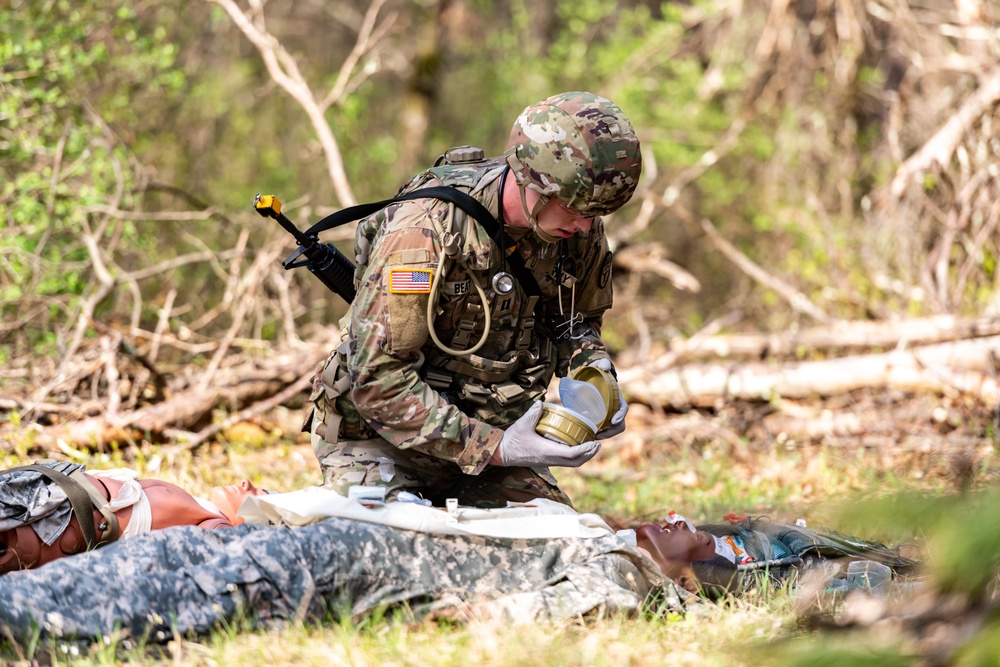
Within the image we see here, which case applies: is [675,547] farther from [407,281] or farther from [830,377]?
[830,377]

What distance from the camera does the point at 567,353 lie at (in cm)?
415

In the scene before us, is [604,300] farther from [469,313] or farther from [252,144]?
[252,144]

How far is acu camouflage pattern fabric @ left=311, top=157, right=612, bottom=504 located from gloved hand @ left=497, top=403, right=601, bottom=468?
0.23 ft

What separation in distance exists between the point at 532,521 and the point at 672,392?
3.70 m

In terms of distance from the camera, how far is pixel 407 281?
11.3ft

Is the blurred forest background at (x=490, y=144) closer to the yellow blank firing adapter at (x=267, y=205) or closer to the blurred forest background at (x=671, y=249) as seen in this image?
the blurred forest background at (x=671, y=249)

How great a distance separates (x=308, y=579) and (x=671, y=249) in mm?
10490

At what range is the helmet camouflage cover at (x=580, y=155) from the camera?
3395 mm

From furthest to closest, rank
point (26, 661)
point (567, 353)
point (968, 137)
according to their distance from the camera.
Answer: point (968, 137), point (567, 353), point (26, 661)

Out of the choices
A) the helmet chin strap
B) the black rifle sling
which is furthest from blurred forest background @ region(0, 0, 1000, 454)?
the helmet chin strap

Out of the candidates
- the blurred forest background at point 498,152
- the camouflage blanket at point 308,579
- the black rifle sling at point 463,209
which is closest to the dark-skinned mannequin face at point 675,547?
the camouflage blanket at point 308,579

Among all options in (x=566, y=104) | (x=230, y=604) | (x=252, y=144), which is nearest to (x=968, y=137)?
(x=566, y=104)

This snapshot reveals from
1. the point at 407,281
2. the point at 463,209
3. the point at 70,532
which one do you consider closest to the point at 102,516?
the point at 70,532

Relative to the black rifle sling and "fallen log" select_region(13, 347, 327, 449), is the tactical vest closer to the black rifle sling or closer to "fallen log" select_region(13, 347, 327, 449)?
the black rifle sling
